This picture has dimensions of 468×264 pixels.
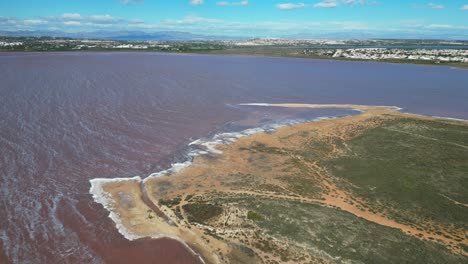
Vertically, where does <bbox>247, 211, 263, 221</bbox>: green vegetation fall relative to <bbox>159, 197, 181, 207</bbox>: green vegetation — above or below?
above

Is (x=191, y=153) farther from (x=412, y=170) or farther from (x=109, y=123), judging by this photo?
(x=412, y=170)

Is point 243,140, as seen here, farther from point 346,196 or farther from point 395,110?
point 395,110

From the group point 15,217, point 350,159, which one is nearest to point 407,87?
point 350,159

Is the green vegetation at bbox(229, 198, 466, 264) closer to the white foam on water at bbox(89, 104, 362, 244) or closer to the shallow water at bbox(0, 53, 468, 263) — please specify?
the shallow water at bbox(0, 53, 468, 263)

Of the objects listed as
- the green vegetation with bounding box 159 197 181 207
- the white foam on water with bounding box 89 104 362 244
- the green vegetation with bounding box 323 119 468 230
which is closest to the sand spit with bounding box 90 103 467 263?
the white foam on water with bounding box 89 104 362 244

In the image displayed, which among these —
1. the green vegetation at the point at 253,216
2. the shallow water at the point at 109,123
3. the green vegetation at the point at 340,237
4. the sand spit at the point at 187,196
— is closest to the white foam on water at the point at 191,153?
the sand spit at the point at 187,196
